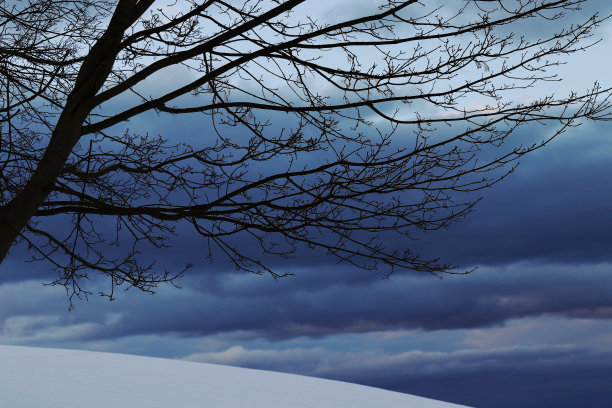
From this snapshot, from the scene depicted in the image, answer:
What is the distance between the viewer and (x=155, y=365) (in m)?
10.7

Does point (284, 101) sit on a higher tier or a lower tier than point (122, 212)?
higher

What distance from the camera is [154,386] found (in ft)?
28.9

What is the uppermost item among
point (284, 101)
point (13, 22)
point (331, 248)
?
point (13, 22)

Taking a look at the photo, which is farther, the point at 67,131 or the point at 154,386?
the point at 154,386

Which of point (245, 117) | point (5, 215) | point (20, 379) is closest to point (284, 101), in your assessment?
point (245, 117)

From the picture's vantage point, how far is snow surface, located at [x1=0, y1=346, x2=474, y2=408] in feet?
25.9

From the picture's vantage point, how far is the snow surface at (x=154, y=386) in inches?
311

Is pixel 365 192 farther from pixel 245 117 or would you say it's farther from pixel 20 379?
pixel 20 379

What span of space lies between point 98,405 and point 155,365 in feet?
10.3

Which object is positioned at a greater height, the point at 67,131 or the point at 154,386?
the point at 67,131

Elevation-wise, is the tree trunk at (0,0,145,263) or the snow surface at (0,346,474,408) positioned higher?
the tree trunk at (0,0,145,263)

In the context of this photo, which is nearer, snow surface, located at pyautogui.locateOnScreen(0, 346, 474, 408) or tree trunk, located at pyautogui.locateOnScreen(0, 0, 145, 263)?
tree trunk, located at pyautogui.locateOnScreen(0, 0, 145, 263)

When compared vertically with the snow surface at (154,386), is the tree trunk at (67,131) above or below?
above

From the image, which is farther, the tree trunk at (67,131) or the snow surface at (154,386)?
the snow surface at (154,386)
